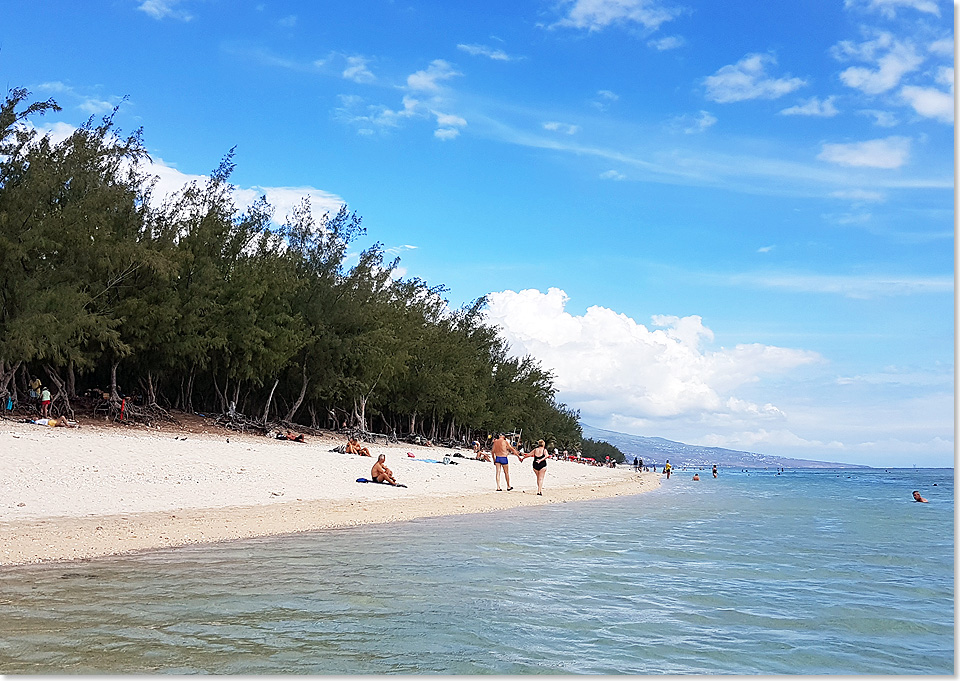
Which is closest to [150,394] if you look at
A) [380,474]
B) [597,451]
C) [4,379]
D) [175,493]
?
[4,379]

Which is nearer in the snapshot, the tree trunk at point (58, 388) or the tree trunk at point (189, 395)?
the tree trunk at point (58, 388)

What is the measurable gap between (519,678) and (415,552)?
7419mm

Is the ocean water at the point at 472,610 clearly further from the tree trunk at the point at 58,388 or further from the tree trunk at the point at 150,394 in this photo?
the tree trunk at the point at 150,394

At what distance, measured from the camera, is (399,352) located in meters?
47.7

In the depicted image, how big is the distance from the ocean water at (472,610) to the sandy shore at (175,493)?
143 centimetres

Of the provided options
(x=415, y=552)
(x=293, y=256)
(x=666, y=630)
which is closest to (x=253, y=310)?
(x=293, y=256)

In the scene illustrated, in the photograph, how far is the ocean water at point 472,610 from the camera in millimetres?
7285

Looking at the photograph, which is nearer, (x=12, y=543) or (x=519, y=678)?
(x=519, y=678)

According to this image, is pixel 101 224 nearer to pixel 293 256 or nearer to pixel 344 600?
pixel 293 256

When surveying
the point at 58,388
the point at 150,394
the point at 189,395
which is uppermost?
the point at 189,395

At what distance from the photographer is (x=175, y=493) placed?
18.6 metres

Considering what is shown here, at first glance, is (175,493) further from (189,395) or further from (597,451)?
(597,451)

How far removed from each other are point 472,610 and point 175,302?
27.5 metres

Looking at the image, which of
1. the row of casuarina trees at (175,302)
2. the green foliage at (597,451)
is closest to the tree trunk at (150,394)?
the row of casuarina trees at (175,302)
